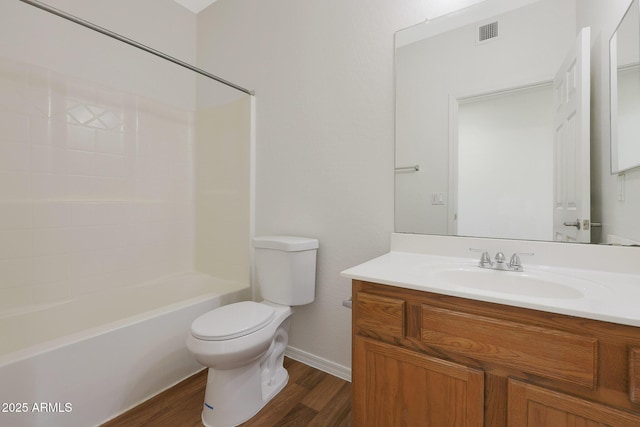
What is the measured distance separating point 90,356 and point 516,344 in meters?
1.63

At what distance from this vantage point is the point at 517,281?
1.04 metres

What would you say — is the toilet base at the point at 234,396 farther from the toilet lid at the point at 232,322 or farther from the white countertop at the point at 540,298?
the white countertop at the point at 540,298

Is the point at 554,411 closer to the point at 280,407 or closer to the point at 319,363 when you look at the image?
the point at 280,407

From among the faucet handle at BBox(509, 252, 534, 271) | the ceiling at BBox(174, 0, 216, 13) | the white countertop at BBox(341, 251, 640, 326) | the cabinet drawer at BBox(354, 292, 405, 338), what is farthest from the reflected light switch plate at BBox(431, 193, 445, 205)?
the ceiling at BBox(174, 0, 216, 13)

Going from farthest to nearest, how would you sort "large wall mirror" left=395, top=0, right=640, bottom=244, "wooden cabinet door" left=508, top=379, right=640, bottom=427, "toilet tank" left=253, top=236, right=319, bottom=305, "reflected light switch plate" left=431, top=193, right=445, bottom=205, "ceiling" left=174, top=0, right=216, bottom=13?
"ceiling" left=174, top=0, right=216, bottom=13 → "toilet tank" left=253, top=236, right=319, bottom=305 → "reflected light switch plate" left=431, top=193, right=445, bottom=205 → "large wall mirror" left=395, top=0, right=640, bottom=244 → "wooden cabinet door" left=508, top=379, right=640, bottom=427

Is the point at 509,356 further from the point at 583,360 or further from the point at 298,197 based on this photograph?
the point at 298,197

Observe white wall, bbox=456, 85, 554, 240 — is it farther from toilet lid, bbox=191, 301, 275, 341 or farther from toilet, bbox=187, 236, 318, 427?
toilet lid, bbox=191, 301, 275, 341

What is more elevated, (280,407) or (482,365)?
(482,365)

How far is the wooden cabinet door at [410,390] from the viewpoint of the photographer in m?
0.81

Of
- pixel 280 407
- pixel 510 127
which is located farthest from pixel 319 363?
pixel 510 127

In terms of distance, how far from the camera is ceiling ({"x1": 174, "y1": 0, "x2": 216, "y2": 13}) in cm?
231

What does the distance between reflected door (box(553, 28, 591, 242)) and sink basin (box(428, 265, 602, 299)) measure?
0.23 m

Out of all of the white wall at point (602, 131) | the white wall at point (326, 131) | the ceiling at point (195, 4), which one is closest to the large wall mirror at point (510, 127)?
the white wall at point (602, 131)

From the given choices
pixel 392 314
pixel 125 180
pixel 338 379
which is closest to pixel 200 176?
pixel 125 180
